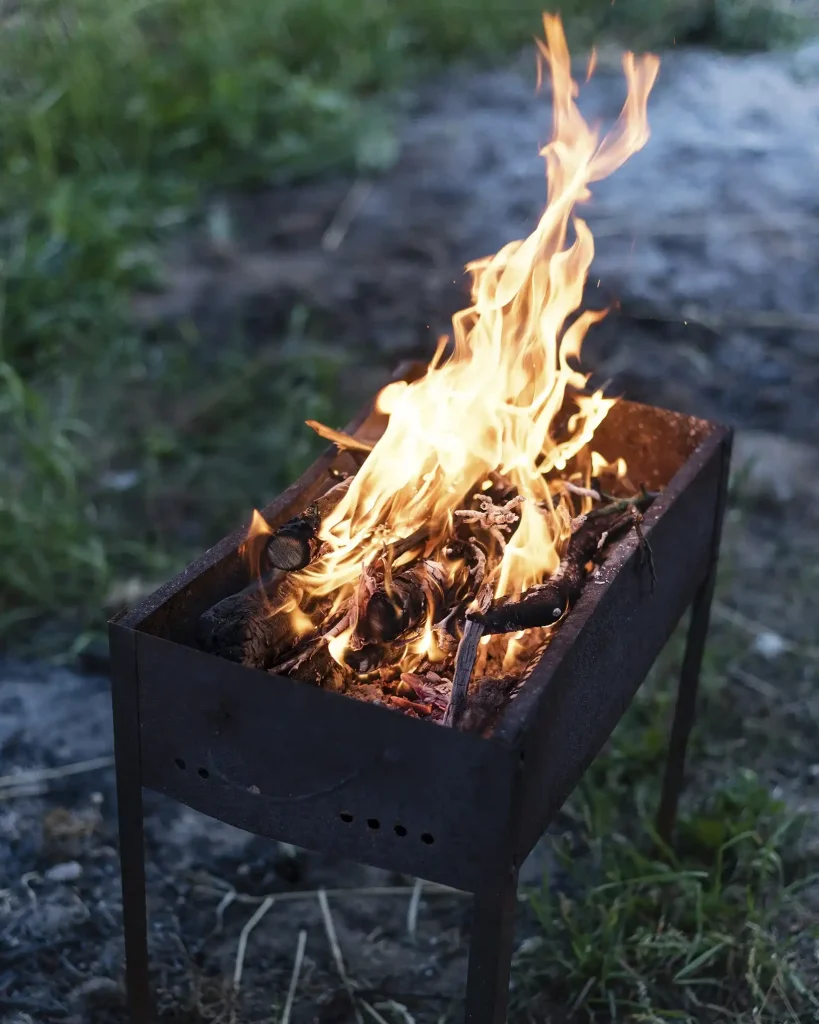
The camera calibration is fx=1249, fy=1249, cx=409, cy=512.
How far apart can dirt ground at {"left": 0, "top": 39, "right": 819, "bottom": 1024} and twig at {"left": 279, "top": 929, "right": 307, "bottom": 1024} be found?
0.5 inches

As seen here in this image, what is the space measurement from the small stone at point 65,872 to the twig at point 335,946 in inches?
20.5

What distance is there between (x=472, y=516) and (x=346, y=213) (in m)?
4.35

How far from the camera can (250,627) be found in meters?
1.90

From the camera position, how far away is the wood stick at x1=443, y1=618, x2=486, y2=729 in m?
1.81

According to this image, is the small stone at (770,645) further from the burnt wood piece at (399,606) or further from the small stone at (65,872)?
the small stone at (65,872)

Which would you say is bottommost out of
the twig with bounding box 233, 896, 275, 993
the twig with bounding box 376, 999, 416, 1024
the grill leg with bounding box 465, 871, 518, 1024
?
the twig with bounding box 233, 896, 275, 993

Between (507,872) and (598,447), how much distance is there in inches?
43.5

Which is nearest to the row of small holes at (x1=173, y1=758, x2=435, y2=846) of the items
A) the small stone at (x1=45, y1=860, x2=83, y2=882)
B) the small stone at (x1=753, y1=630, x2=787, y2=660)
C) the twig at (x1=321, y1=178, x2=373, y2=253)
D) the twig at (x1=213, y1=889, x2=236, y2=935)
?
the twig at (x1=213, y1=889, x2=236, y2=935)

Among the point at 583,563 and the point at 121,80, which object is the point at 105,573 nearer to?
the point at 583,563

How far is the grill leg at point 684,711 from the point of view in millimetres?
2625

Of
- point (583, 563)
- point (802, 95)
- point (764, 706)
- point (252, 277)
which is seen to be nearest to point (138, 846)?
point (583, 563)

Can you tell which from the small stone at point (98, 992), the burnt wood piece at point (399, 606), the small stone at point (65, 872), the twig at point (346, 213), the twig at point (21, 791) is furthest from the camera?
the twig at point (346, 213)

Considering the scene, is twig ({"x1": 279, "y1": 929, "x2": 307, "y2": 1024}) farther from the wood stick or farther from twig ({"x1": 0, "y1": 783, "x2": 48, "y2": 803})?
the wood stick

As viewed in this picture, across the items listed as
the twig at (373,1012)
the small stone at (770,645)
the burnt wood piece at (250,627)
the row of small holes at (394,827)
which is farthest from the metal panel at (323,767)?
the small stone at (770,645)
